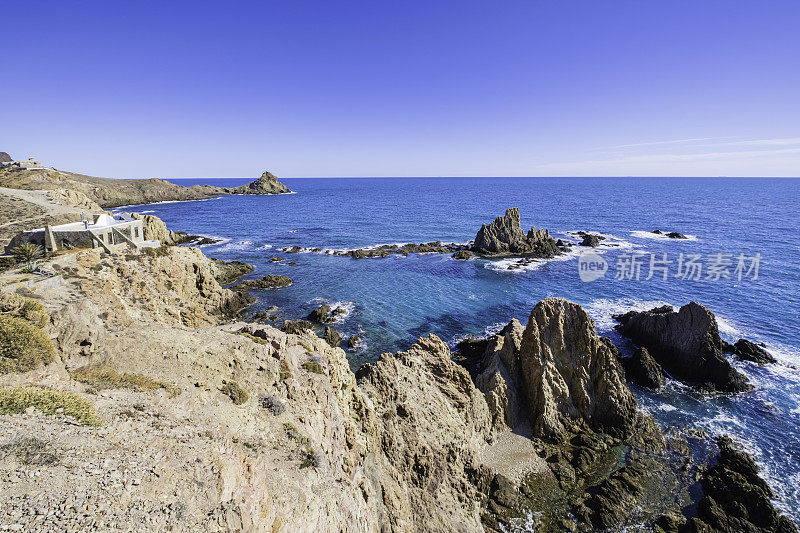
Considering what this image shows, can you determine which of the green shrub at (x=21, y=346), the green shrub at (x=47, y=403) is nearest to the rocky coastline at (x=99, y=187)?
the green shrub at (x=21, y=346)

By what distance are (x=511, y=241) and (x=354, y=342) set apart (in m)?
49.6

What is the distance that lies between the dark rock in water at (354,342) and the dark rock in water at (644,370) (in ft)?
82.4

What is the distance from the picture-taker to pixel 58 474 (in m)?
9.13

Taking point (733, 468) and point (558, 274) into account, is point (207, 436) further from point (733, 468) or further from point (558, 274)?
point (558, 274)

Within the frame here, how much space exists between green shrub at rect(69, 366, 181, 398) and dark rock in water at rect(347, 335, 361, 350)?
69.1 ft

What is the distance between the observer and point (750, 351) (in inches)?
1336

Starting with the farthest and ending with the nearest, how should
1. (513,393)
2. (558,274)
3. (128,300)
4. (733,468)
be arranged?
(558,274) → (128,300) → (513,393) → (733,468)

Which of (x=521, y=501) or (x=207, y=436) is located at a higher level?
(x=207, y=436)

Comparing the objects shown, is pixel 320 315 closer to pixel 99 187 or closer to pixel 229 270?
pixel 229 270

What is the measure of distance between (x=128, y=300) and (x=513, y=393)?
33.6m

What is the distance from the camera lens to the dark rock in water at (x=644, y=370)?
3050 cm

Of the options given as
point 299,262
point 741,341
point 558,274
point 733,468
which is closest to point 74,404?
point 733,468

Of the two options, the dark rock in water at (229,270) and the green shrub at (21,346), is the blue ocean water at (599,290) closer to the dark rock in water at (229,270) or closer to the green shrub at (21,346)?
the dark rock in water at (229,270)

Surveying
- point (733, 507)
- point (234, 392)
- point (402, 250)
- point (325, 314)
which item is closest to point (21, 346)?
point (234, 392)
